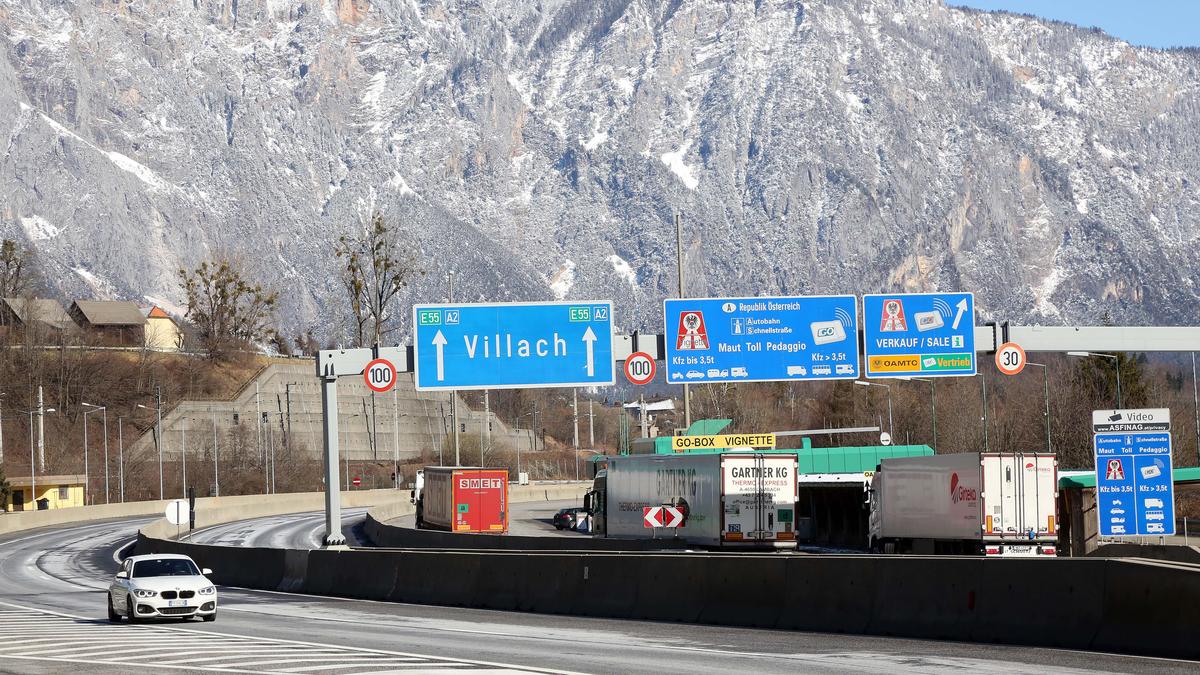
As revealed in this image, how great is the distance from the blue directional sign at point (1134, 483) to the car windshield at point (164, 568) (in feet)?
54.9

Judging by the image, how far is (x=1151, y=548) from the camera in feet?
138

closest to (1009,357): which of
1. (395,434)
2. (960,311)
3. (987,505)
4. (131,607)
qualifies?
(960,311)

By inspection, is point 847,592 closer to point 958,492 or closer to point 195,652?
point 195,652

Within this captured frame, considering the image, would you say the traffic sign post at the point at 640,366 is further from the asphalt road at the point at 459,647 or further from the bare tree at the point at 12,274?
the bare tree at the point at 12,274

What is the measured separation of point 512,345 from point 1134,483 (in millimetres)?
15737

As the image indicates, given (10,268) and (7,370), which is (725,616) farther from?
(10,268)

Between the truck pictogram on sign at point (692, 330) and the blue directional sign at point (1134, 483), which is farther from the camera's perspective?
the truck pictogram on sign at point (692, 330)

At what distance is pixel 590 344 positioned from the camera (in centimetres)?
A: 3853

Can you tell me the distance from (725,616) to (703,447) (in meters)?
50.4

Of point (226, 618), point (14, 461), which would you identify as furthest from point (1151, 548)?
point (14, 461)

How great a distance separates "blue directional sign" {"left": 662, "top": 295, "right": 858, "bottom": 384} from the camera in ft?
126

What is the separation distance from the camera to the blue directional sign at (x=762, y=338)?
38.5 meters

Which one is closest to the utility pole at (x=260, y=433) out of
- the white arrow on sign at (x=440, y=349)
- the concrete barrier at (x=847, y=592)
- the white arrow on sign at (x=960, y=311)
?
the white arrow on sign at (x=440, y=349)

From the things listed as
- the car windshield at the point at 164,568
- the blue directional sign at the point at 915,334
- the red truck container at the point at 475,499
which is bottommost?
the red truck container at the point at 475,499
